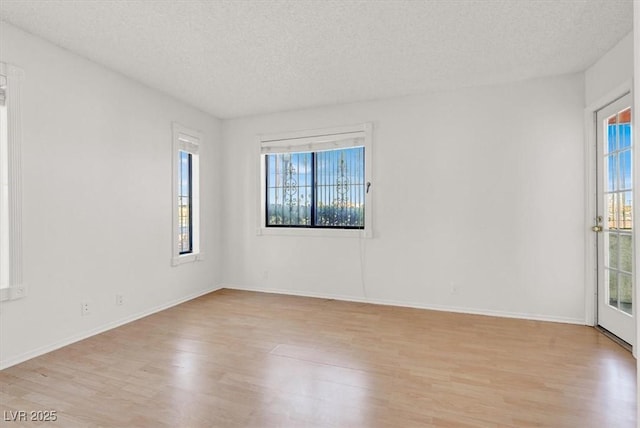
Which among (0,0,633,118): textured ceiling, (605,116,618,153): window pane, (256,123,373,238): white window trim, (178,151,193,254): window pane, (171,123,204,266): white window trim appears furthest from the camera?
(178,151,193,254): window pane

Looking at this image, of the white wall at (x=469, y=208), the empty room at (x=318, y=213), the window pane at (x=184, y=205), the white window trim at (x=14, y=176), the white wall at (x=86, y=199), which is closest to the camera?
the empty room at (x=318, y=213)

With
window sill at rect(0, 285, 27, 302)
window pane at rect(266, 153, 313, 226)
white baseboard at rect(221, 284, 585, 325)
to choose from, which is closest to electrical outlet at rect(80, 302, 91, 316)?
window sill at rect(0, 285, 27, 302)

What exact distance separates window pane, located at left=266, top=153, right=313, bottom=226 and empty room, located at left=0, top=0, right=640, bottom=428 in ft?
0.12

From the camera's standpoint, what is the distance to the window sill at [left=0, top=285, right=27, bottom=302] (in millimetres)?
2475

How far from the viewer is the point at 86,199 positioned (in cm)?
312

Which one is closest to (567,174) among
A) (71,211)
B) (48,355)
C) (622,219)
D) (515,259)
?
(622,219)

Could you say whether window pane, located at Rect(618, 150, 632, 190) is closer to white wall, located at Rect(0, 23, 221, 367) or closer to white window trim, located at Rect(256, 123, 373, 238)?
white window trim, located at Rect(256, 123, 373, 238)

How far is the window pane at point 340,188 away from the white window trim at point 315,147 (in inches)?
5.9

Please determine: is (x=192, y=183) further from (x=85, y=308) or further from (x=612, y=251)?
(x=612, y=251)

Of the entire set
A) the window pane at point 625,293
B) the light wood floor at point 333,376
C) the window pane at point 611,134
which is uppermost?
the window pane at point 611,134

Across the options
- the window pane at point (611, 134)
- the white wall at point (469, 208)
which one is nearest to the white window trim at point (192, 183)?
the white wall at point (469, 208)

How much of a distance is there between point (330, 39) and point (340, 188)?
2147 mm

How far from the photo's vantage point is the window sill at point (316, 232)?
14.3ft

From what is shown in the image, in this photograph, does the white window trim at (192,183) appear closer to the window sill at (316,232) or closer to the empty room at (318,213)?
the empty room at (318,213)
